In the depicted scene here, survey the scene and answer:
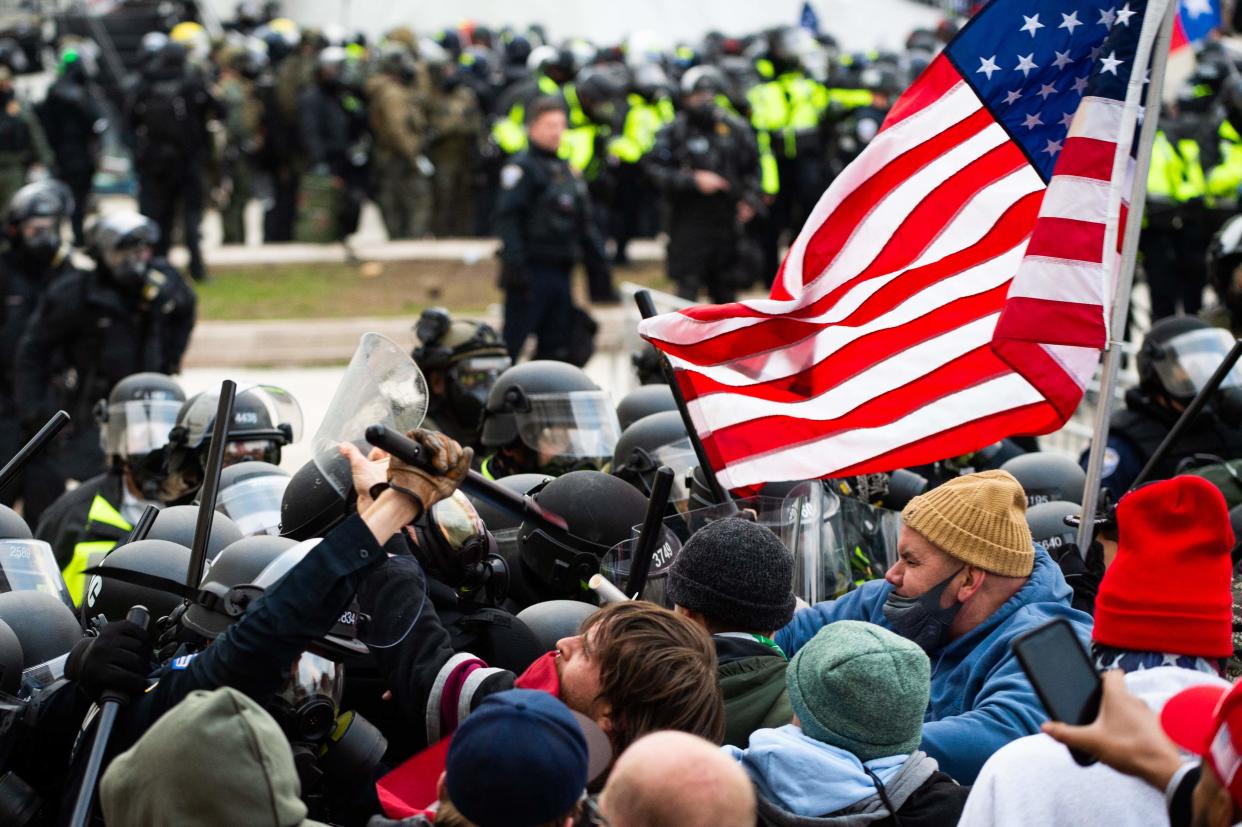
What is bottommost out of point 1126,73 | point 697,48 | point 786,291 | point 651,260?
point 651,260

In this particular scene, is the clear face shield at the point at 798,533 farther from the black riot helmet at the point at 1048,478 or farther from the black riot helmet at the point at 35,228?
the black riot helmet at the point at 35,228

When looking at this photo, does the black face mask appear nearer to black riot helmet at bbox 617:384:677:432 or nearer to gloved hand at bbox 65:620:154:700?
gloved hand at bbox 65:620:154:700

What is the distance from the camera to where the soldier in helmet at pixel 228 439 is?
6055 millimetres

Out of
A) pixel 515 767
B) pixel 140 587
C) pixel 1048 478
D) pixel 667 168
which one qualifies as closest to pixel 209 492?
pixel 140 587

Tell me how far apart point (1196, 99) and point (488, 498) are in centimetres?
1338

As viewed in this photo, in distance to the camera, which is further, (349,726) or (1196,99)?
(1196,99)

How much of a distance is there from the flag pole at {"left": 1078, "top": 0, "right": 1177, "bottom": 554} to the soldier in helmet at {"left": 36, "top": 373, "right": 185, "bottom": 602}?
3.36 m

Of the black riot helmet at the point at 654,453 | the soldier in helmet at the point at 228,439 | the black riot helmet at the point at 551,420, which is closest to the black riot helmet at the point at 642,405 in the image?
the black riot helmet at the point at 551,420

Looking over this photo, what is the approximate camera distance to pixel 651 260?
1908cm

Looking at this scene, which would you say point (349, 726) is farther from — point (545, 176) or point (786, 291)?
point (545, 176)

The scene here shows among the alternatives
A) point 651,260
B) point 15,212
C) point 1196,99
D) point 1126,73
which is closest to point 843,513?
point 1126,73

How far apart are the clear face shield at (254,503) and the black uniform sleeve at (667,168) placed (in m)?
9.30

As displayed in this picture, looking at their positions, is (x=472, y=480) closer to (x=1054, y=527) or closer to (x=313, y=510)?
(x=313, y=510)

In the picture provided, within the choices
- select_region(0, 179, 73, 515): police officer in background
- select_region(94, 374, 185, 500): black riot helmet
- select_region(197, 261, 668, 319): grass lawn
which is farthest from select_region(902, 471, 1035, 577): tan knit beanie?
select_region(197, 261, 668, 319): grass lawn
